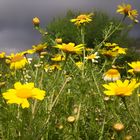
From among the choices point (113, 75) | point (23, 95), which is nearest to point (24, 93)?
point (23, 95)

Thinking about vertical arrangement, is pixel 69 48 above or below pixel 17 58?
above

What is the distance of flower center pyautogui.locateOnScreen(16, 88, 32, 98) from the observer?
226cm

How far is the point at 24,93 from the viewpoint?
2285 mm

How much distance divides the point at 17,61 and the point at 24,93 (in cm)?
111

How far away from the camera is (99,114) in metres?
3.11

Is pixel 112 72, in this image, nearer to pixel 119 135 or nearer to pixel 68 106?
pixel 68 106

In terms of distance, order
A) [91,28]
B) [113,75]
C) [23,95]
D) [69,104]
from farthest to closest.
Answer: [91,28] → [113,75] → [69,104] → [23,95]

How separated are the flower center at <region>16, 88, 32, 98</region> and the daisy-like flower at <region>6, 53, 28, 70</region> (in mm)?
1003

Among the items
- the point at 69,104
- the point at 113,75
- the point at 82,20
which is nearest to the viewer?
the point at 69,104

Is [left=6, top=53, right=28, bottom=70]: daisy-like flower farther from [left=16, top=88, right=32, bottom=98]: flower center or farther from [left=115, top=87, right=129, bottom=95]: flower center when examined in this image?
[left=115, top=87, right=129, bottom=95]: flower center

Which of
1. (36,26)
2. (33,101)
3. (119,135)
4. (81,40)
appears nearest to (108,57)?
(81,40)

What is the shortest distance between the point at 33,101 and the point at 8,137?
24 cm

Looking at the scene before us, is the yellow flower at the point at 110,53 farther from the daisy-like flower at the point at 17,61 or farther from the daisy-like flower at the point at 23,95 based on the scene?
the daisy-like flower at the point at 23,95

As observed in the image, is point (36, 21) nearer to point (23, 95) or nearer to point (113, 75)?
point (113, 75)
